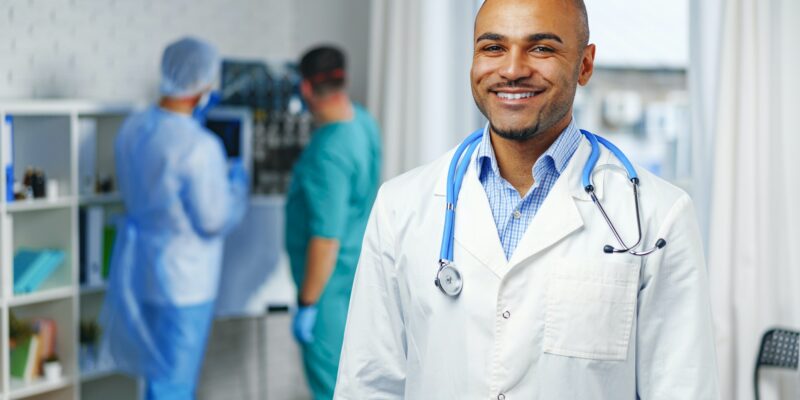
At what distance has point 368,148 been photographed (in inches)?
130

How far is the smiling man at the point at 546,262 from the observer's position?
1342 millimetres

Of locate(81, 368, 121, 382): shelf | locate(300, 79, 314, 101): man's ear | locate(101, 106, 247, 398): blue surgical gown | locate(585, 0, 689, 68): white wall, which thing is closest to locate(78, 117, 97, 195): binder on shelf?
locate(101, 106, 247, 398): blue surgical gown

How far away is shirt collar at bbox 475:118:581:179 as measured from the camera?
1.43 metres

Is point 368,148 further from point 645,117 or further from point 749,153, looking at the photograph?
point 645,117

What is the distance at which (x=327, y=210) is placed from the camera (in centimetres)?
315

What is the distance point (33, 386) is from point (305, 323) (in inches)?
39.3

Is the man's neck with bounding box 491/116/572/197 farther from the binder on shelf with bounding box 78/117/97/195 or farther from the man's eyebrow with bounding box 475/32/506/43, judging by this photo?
the binder on shelf with bounding box 78/117/97/195

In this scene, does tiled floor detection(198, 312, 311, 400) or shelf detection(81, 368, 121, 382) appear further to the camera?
tiled floor detection(198, 312, 311, 400)

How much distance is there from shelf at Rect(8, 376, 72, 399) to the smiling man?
2.05m

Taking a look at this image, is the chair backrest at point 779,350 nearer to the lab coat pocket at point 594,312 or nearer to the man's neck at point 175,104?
the lab coat pocket at point 594,312

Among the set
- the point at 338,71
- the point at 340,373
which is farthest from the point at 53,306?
the point at 340,373

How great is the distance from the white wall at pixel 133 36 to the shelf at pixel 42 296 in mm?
740

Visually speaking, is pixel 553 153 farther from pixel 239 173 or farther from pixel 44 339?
pixel 44 339

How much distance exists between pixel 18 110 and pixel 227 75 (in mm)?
962
